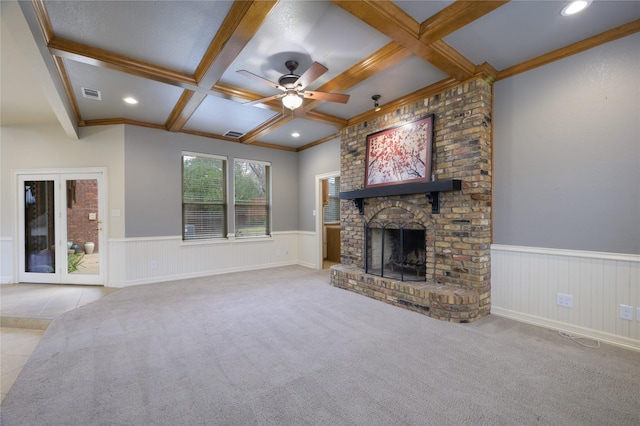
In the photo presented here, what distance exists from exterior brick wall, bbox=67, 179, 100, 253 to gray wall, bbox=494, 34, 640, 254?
6068mm

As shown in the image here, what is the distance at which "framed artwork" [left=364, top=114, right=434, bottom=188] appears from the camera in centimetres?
366

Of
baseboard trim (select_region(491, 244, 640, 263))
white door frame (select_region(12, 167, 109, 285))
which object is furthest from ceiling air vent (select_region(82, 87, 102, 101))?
baseboard trim (select_region(491, 244, 640, 263))

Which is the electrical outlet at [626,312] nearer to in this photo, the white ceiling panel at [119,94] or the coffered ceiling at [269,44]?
the coffered ceiling at [269,44]

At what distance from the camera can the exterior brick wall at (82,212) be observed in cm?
486

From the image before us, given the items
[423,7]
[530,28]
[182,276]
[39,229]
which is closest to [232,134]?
[182,276]

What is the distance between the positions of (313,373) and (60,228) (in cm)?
519

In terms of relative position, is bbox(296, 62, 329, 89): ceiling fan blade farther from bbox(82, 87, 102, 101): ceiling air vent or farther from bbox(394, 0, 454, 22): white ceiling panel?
bbox(82, 87, 102, 101): ceiling air vent

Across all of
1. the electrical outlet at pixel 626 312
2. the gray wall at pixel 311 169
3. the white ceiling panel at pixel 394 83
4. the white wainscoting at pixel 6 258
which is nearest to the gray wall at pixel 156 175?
the gray wall at pixel 311 169

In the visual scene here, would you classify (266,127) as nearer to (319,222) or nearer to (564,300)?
(319,222)

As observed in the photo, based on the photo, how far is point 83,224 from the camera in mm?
4871

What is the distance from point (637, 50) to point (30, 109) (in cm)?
723

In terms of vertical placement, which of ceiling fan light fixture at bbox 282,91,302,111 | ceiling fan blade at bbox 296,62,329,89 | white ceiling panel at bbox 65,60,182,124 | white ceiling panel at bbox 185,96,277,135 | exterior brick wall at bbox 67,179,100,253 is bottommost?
exterior brick wall at bbox 67,179,100,253

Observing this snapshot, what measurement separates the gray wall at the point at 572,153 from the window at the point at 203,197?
15.6 feet

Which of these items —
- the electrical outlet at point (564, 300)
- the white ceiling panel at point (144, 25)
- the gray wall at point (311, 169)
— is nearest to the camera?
the white ceiling panel at point (144, 25)
